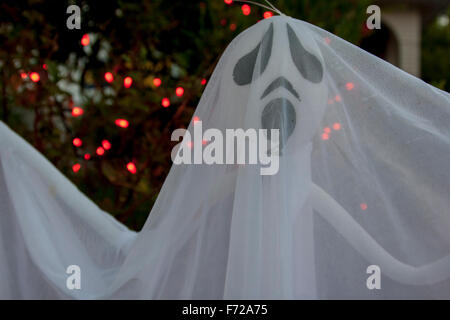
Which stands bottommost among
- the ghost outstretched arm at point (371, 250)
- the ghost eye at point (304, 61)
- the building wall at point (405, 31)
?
the ghost outstretched arm at point (371, 250)

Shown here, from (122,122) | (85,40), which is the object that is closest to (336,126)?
(122,122)

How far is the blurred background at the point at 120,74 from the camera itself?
3.47m

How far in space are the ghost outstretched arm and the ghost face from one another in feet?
0.66

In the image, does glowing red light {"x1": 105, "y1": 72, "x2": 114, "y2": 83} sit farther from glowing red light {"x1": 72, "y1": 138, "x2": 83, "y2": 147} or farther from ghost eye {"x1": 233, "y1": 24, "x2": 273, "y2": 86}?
ghost eye {"x1": 233, "y1": 24, "x2": 273, "y2": 86}

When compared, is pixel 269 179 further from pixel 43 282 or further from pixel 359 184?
pixel 43 282

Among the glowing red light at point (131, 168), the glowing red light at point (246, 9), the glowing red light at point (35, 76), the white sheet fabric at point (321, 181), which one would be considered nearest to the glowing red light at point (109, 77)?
the glowing red light at point (35, 76)

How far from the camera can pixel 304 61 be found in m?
1.60

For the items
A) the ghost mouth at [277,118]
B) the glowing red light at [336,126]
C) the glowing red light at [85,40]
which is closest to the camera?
the ghost mouth at [277,118]

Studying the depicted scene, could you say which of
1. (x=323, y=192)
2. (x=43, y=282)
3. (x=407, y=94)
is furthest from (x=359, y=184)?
(x=43, y=282)

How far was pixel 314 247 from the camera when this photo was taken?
5.20 ft

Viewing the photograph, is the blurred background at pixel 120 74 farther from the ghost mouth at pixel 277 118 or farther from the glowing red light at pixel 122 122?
the ghost mouth at pixel 277 118

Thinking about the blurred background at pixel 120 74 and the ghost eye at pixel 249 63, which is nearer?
the ghost eye at pixel 249 63

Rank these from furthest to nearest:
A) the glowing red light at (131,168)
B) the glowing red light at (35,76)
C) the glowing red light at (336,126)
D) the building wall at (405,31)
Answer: the building wall at (405,31) < the glowing red light at (131,168) < the glowing red light at (35,76) < the glowing red light at (336,126)

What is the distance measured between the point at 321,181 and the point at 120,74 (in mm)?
2489
